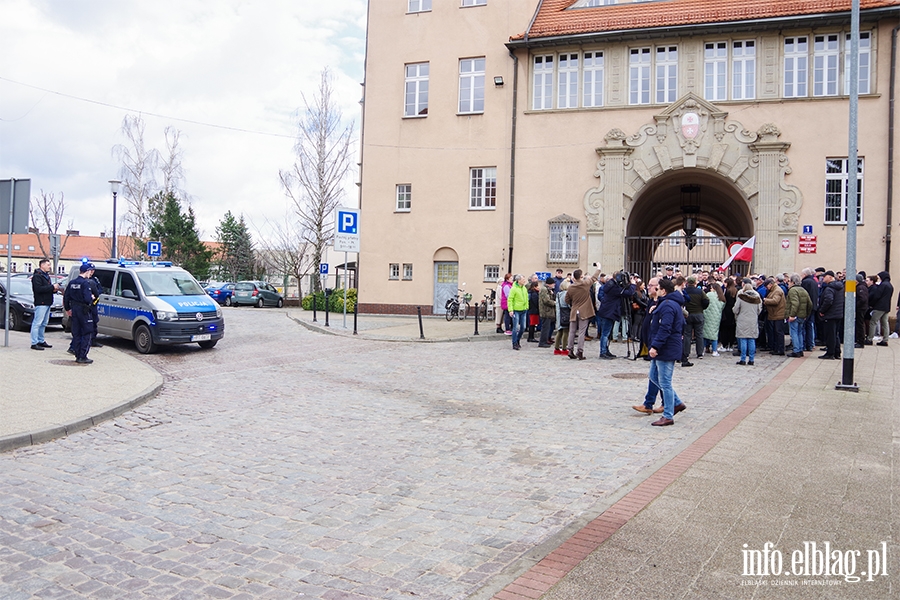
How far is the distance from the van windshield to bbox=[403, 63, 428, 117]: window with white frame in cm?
1574

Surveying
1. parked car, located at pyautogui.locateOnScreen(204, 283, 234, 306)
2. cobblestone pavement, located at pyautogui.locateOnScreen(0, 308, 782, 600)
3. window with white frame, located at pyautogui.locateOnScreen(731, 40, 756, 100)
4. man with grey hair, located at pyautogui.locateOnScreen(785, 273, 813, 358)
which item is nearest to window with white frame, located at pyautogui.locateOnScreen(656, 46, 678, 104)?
window with white frame, located at pyautogui.locateOnScreen(731, 40, 756, 100)

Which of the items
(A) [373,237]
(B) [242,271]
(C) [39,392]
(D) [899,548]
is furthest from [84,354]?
(B) [242,271]

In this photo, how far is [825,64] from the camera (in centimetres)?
2539

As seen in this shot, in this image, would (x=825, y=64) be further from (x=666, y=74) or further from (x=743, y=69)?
(x=666, y=74)

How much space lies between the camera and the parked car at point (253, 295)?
44.8 metres

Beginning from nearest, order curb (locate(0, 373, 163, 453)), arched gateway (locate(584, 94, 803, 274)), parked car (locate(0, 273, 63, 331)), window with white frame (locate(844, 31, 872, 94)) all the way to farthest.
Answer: curb (locate(0, 373, 163, 453)) < parked car (locate(0, 273, 63, 331)) < window with white frame (locate(844, 31, 872, 94)) < arched gateway (locate(584, 94, 803, 274))

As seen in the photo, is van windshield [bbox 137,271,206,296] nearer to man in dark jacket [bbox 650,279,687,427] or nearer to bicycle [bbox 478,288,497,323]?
man in dark jacket [bbox 650,279,687,427]

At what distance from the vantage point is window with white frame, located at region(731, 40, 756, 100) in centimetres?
2609

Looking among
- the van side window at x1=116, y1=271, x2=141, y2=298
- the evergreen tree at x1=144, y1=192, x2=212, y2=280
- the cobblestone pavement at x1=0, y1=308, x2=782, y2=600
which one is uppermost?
the evergreen tree at x1=144, y1=192, x2=212, y2=280

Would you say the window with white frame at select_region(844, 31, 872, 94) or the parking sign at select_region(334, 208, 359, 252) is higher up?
the window with white frame at select_region(844, 31, 872, 94)

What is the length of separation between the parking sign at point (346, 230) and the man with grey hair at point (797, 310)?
39.9 ft

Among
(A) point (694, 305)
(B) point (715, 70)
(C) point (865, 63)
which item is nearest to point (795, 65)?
(C) point (865, 63)

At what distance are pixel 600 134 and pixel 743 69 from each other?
18.7ft

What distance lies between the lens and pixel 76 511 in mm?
5543
